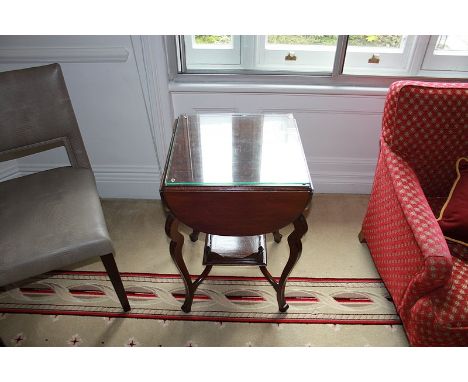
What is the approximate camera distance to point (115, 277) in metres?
1.59

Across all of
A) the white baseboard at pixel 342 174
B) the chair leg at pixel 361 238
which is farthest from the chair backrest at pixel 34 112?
the chair leg at pixel 361 238

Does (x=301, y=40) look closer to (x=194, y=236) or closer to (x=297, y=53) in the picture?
(x=297, y=53)

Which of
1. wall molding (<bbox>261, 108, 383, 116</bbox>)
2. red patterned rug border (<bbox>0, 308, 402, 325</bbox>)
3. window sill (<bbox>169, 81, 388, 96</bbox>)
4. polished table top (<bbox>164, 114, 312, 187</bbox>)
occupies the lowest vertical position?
red patterned rug border (<bbox>0, 308, 402, 325</bbox>)

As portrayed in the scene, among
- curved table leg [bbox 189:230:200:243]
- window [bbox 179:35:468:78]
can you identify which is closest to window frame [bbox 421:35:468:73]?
window [bbox 179:35:468:78]

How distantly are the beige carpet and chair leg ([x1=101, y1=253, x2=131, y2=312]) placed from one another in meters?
0.09

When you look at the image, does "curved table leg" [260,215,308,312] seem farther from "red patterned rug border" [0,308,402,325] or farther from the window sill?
the window sill

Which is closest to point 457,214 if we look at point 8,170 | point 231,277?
point 231,277

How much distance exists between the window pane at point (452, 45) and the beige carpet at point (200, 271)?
1.02 meters

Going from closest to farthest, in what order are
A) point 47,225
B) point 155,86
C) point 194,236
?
point 47,225, point 155,86, point 194,236

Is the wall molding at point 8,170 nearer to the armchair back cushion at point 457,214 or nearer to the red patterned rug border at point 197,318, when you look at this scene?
the red patterned rug border at point 197,318

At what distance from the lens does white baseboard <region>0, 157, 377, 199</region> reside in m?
2.34

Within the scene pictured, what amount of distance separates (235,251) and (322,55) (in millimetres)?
1306

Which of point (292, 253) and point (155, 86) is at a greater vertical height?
point (155, 86)

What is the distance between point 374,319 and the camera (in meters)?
1.71
